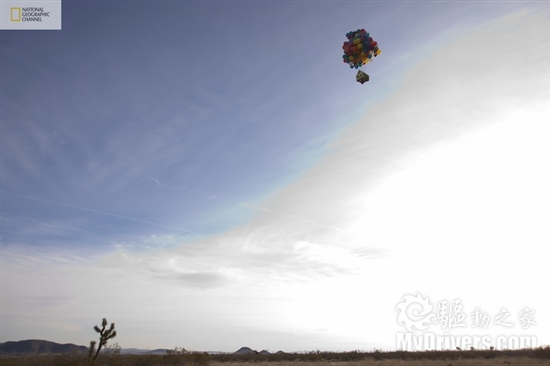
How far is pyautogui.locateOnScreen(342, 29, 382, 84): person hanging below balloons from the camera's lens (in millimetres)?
25484

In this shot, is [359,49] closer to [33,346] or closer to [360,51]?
[360,51]

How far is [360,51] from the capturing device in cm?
2567

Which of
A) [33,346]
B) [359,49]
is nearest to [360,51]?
[359,49]

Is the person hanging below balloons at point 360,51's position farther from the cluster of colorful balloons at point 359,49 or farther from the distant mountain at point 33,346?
the distant mountain at point 33,346

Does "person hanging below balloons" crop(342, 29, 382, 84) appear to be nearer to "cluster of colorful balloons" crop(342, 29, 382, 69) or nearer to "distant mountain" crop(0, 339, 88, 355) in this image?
"cluster of colorful balloons" crop(342, 29, 382, 69)

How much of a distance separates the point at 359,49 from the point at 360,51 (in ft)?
0.48

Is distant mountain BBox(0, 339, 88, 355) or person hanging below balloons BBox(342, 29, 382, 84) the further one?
distant mountain BBox(0, 339, 88, 355)

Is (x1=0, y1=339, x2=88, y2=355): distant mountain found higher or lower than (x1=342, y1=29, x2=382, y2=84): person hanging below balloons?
lower

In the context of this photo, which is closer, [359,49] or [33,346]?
[359,49]

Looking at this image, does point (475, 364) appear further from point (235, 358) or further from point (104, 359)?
point (104, 359)

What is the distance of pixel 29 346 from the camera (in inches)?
5541

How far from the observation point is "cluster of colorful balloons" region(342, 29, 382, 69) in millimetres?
25578

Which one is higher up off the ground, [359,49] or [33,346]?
[359,49]

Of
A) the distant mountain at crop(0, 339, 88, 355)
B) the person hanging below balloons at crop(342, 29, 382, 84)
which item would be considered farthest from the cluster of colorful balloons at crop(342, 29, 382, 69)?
the distant mountain at crop(0, 339, 88, 355)
